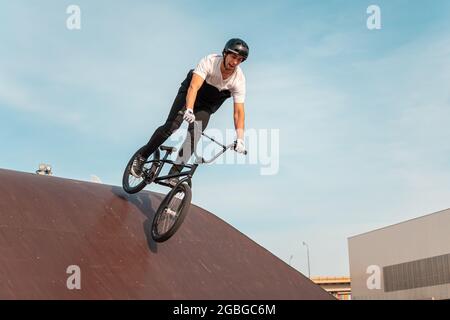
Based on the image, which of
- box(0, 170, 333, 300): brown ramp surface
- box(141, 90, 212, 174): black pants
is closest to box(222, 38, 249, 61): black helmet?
box(141, 90, 212, 174): black pants

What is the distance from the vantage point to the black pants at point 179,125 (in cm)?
874

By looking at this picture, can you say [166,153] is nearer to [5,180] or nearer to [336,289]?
[5,180]

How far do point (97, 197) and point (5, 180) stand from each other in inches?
61.1

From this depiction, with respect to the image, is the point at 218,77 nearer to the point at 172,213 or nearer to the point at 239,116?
the point at 239,116

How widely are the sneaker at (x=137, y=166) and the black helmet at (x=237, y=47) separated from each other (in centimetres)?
294

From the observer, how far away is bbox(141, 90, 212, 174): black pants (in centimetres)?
874

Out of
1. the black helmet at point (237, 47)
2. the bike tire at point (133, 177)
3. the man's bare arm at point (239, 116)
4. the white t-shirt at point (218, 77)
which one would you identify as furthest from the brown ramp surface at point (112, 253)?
the black helmet at point (237, 47)

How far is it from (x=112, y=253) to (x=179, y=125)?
2120mm

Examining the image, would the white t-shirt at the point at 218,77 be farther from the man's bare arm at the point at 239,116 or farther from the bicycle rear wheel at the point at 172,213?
the bicycle rear wheel at the point at 172,213

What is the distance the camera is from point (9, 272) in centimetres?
664

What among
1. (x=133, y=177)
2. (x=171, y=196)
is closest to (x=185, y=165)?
(x=171, y=196)

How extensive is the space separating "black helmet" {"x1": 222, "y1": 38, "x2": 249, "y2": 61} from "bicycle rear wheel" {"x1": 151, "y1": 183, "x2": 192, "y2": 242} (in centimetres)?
198

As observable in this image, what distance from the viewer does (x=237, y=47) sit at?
7770mm
